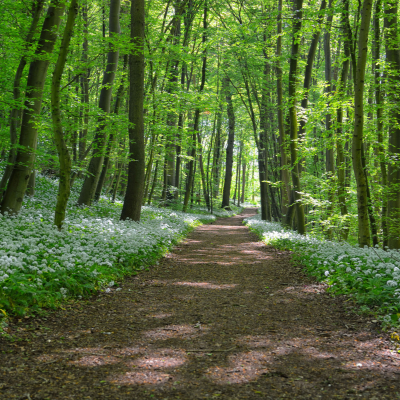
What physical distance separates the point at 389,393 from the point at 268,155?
63.6 ft

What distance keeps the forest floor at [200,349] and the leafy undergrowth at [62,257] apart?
26cm

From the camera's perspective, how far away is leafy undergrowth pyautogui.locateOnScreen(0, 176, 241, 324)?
163 inches

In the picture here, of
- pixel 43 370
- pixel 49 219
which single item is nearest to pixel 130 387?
pixel 43 370

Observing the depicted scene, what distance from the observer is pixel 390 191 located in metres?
8.35

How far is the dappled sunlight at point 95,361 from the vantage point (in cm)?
308

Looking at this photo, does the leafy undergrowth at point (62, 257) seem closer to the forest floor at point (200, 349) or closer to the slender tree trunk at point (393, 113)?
the forest floor at point (200, 349)

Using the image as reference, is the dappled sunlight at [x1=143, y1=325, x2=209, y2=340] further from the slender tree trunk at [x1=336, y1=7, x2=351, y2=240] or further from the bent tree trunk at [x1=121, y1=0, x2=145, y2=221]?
the bent tree trunk at [x1=121, y1=0, x2=145, y2=221]

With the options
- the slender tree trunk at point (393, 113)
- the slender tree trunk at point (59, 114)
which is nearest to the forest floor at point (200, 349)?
the slender tree trunk at point (59, 114)

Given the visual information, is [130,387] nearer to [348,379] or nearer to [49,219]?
[348,379]

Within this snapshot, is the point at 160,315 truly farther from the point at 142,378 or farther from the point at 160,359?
the point at 142,378

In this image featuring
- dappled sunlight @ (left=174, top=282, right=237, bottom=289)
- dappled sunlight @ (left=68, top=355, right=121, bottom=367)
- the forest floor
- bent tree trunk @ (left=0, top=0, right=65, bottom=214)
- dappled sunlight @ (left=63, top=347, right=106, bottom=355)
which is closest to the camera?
the forest floor

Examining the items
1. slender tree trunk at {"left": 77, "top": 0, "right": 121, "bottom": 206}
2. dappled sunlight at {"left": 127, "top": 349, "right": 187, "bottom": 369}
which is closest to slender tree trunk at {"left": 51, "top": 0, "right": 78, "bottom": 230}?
slender tree trunk at {"left": 77, "top": 0, "right": 121, "bottom": 206}

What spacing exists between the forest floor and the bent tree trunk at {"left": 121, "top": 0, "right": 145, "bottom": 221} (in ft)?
17.3

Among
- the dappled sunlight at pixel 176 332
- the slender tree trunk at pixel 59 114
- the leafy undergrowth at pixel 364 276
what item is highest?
the slender tree trunk at pixel 59 114
